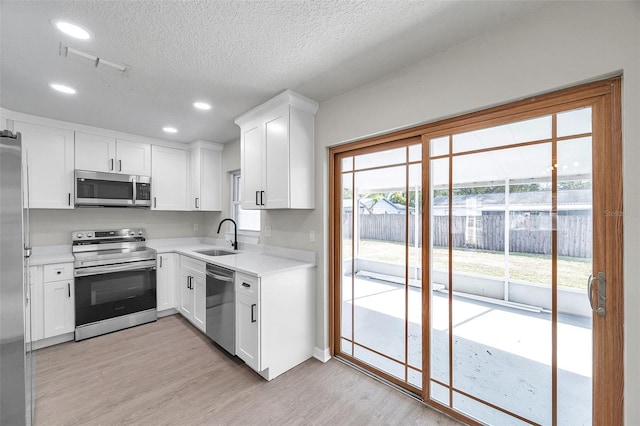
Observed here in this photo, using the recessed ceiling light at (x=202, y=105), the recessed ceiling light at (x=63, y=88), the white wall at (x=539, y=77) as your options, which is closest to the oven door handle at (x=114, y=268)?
the recessed ceiling light at (x=63, y=88)

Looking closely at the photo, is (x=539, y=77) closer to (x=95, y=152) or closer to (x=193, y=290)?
(x=193, y=290)

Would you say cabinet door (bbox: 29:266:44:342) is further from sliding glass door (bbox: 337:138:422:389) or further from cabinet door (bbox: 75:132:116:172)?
sliding glass door (bbox: 337:138:422:389)

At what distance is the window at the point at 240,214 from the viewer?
3.79 m

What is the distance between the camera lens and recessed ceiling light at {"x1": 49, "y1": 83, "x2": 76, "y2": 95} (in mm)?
2268

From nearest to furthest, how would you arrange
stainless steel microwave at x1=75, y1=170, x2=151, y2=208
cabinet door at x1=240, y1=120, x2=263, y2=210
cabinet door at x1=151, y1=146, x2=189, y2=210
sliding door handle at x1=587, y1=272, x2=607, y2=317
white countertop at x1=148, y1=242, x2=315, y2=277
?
sliding door handle at x1=587, y1=272, x2=607, y2=317 < white countertop at x1=148, y1=242, x2=315, y2=277 < cabinet door at x1=240, y1=120, x2=263, y2=210 < stainless steel microwave at x1=75, y1=170, x2=151, y2=208 < cabinet door at x1=151, y1=146, x2=189, y2=210

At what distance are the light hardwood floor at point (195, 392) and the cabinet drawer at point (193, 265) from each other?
2.65 feet

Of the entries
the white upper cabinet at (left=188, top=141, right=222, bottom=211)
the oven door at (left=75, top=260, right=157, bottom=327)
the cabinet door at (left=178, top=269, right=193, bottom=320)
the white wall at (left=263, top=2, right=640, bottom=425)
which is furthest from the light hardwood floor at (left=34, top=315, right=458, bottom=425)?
the white upper cabinet at (left=188, top=141, right=222, bottom=211)

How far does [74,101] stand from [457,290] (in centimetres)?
383

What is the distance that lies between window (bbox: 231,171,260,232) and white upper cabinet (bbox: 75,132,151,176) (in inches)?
46.9

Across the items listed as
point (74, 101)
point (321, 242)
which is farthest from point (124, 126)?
point (321, 242)

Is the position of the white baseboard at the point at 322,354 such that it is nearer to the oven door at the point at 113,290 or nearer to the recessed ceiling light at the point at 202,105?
the oven door at the point at 113,290

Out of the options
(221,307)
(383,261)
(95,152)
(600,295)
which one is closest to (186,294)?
(221,307)

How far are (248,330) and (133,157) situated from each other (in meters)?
3.01

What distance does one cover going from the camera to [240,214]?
4.07 metres
